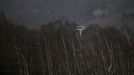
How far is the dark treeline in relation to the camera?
6.12 metres

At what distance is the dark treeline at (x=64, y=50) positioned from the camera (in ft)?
20.1

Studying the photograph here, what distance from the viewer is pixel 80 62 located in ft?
22.1

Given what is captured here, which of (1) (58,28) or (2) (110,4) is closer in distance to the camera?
(1) (58,28)

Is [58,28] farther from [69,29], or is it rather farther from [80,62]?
[80,62]

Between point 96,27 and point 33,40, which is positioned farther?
point 96,27

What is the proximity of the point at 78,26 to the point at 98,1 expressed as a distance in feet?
3.79

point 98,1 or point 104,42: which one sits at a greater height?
point 98,1

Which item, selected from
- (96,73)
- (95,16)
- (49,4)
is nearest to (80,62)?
(96,73)

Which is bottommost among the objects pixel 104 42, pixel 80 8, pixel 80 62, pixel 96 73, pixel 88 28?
pixel 96 73

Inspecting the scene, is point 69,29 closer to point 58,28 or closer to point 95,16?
point 58,28

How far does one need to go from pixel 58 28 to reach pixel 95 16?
130 centimetres

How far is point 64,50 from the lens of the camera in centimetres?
664

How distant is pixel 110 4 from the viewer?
23.7ft

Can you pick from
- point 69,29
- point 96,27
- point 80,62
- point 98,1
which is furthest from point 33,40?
point 98,1
